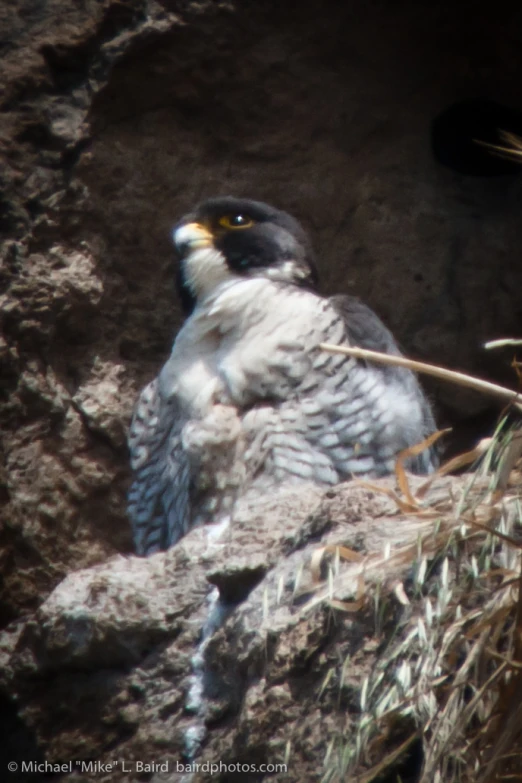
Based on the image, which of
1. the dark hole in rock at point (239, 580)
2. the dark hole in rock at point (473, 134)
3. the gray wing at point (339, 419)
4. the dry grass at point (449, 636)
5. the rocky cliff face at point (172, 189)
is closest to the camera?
the dry grass at point (449, 636)

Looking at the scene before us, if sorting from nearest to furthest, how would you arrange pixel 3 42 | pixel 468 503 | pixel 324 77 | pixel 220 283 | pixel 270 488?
pixel 468 503 < pixel 270 488 < pixel 220 283 < pixel 3 42 < pixel 324 77

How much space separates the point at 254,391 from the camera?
12.7 ft

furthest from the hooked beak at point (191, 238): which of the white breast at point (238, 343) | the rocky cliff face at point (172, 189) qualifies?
the rocky cliff face at point (172, 189)

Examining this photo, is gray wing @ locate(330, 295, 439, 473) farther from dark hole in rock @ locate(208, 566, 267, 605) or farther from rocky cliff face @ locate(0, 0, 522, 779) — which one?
dark hole in rock @ locate(208, 566, 267, 605)

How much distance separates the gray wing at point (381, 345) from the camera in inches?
157

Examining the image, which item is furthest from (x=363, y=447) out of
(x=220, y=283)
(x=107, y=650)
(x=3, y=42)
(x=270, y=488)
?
(x=3, y=42)

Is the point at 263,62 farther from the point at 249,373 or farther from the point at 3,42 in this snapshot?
the point at 249,373

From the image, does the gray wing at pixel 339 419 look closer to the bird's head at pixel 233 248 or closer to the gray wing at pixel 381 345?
the gray wing at pixel 381 345

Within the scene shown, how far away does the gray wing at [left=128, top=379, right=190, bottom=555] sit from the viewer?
407 cm

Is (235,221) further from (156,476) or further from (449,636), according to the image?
(449,636)

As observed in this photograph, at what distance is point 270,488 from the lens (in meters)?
3.80

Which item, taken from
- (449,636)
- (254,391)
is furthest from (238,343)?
(449,636)

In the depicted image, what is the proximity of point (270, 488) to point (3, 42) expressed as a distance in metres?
2.03

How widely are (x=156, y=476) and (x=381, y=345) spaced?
94 centimetres
